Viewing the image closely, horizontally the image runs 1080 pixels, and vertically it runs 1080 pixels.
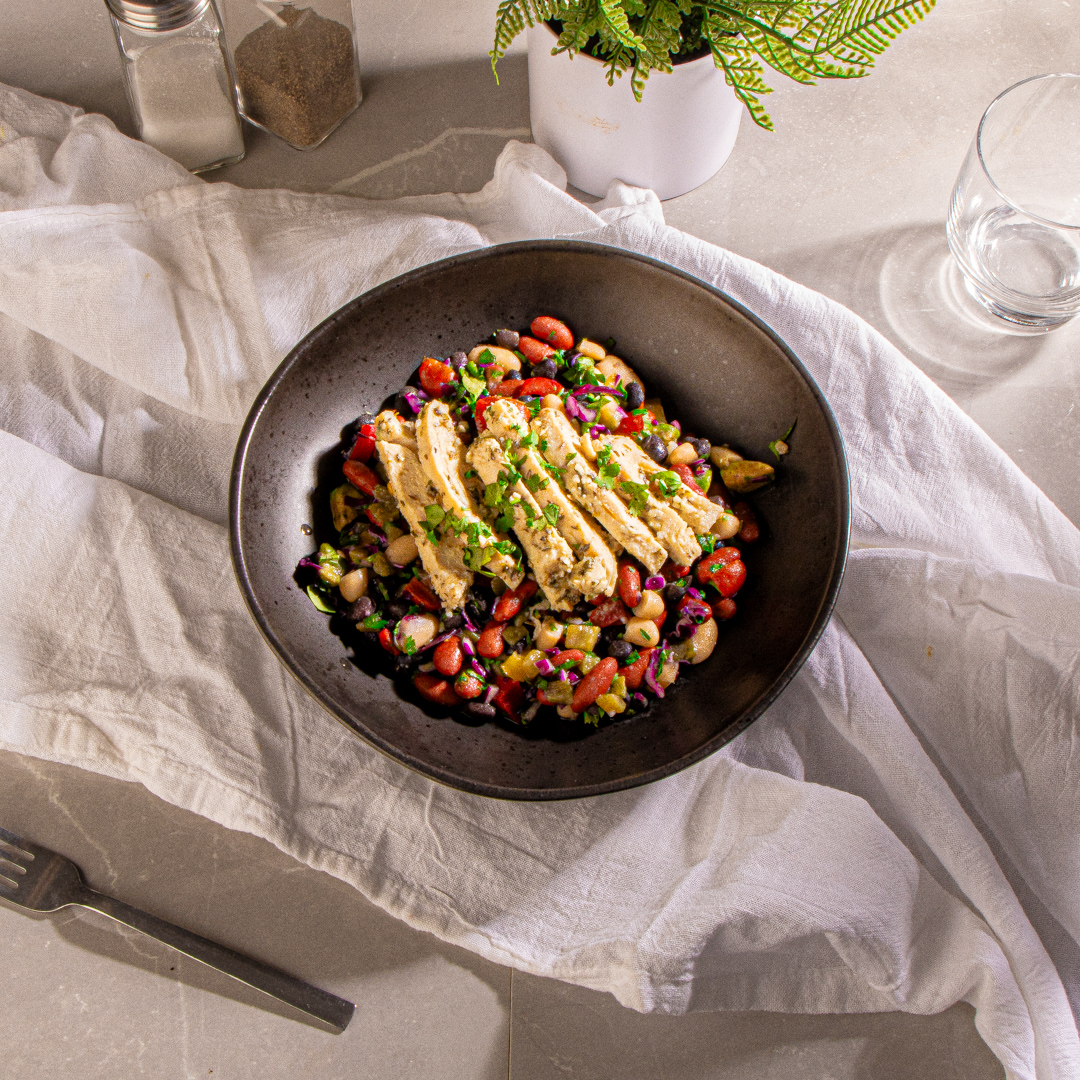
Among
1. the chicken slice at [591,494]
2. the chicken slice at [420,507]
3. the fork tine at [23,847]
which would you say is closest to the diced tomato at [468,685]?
the chicken slice at [420,507]

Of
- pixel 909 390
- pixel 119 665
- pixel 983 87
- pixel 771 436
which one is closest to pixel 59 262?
pixel 119 665

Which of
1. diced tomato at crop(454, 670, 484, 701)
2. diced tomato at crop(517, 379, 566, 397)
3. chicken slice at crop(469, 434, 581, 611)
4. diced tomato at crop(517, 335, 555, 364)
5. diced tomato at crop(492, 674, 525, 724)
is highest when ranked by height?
diced tomato at crop(517, 335, 555, 364)

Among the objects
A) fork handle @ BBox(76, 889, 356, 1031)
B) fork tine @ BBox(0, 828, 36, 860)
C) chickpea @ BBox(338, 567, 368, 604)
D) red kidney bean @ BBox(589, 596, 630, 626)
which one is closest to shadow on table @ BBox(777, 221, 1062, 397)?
red kidney bean @ BBox(589, 596, 630, 626)

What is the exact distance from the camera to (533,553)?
Result: 1570mm

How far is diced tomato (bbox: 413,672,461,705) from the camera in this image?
1589 millimetres

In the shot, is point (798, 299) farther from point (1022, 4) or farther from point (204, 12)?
point (204, 12)

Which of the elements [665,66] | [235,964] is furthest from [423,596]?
[665,66]

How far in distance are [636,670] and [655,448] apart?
14.4 inches

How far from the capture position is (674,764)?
1460mm

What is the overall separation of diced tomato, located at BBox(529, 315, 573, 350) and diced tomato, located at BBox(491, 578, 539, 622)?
44cm

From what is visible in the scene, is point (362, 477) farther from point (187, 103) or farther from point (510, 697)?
point (187, 103)

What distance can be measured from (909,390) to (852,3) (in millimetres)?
658

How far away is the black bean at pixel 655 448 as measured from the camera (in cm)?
166

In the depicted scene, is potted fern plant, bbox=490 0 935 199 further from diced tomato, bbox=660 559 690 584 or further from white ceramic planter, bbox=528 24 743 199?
diced tomato, bbox=660 559 690 584
